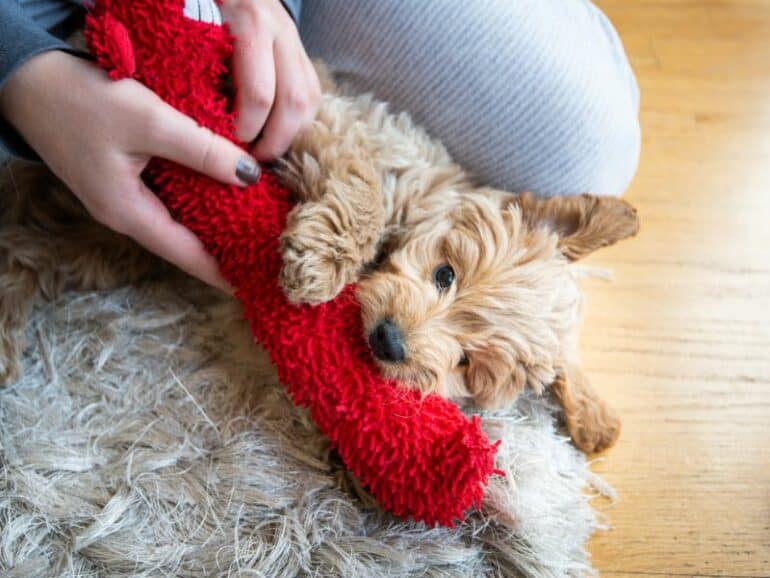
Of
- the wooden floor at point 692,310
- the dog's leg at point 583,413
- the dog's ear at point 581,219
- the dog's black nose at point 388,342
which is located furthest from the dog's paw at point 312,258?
the wooden floor at point 692,310

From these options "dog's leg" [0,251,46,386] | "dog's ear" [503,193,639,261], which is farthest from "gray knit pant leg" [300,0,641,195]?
"dog's leg" [0,251,46,386]

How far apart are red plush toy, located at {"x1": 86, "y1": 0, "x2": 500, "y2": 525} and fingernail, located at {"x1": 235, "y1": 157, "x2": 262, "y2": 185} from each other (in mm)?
19

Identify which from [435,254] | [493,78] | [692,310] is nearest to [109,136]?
[435,254]

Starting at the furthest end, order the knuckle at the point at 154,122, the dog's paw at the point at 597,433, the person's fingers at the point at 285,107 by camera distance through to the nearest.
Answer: the dog's paw at the point at 597,433 → the person's fingers at the point at 285,107 → the knuckle at the point at 154,122

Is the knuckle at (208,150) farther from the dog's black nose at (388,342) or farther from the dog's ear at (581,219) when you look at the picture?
the dog's ear at (581,219)

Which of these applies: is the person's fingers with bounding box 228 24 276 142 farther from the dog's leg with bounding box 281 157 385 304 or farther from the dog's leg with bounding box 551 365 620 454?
the dog's leg with bounding box 551 365 620 454

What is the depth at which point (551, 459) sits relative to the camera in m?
1.39

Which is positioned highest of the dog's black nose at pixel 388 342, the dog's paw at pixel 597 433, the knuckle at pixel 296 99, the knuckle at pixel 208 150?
the knuckle at pixel 296 99

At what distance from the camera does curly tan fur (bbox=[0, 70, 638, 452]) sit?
1.16 m

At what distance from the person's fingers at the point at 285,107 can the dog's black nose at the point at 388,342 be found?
386mm

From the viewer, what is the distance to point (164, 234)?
1177mm

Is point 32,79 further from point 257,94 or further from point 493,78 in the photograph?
point 493,78

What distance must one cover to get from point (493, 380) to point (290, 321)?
1.33 feet

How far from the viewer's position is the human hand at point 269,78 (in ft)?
3.74
